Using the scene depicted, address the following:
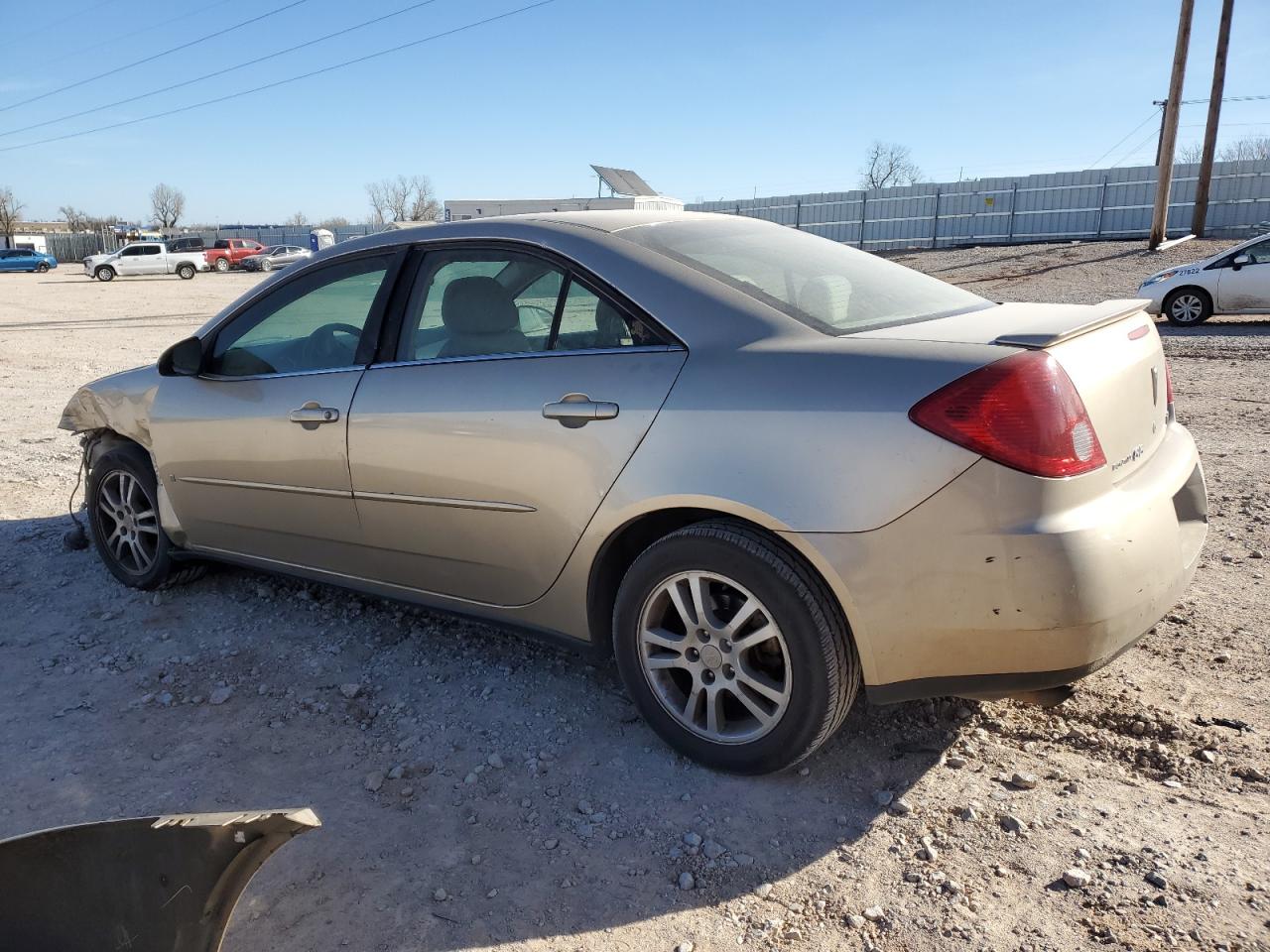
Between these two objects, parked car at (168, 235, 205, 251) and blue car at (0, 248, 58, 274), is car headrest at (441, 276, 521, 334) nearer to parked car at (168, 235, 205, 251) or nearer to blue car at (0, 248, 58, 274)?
parked car at (168, 235, 205, 251)

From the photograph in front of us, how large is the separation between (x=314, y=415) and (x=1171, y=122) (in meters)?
24.7

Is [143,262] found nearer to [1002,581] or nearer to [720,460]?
[720,460]

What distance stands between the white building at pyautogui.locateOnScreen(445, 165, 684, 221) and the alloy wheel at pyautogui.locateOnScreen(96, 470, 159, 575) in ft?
53.5

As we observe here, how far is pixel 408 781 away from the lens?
117 inches

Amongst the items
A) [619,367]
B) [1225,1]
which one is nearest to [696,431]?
[619,367]

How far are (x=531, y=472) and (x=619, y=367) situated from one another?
1.46 ft

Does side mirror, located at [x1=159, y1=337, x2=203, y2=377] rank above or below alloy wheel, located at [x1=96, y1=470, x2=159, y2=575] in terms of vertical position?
above

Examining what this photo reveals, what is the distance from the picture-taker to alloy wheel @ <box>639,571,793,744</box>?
9.07 ft

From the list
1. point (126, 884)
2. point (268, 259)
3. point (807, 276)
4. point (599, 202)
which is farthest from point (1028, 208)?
point (268, 259)

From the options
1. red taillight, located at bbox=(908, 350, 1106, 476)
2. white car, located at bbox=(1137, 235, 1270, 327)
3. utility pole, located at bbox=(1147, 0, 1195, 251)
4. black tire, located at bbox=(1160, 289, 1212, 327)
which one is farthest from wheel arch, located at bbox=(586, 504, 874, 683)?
utility pole, located at bbox=(1147, 0, 1195, 251)

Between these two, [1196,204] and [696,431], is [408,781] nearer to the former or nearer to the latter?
[696,431]

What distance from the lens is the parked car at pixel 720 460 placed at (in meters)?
2.43

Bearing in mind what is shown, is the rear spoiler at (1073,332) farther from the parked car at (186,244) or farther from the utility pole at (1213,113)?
the parked car at (186,244)

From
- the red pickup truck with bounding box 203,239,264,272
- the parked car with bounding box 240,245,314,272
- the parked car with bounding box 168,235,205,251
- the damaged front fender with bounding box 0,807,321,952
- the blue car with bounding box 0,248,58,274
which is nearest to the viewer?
the damaged front fender with bounding box 0,807,321,952
